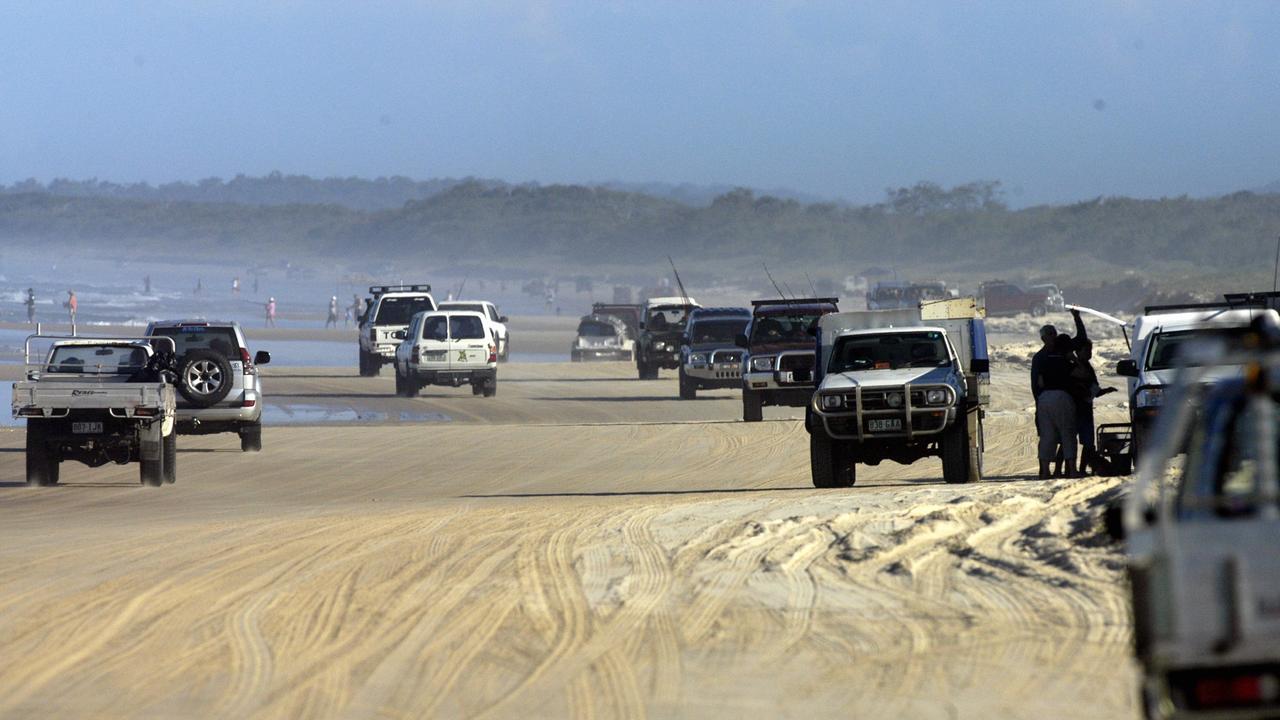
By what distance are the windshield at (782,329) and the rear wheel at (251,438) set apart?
7.90 meters

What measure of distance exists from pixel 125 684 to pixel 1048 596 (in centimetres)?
512

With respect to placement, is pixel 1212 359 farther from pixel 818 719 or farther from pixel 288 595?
pixel 288 595

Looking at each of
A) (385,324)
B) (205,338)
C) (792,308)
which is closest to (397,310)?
(385,324)

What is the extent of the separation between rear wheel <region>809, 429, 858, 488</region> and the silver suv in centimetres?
732

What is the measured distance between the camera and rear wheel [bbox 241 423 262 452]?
2384cm

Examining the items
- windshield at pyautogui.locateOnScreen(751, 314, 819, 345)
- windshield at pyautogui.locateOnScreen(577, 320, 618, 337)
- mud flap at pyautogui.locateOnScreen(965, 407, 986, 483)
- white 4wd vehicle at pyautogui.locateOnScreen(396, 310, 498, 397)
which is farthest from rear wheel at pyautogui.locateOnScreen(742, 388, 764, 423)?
windshield at pyautogui.locateOnScreen(577, 320, 618, 337)

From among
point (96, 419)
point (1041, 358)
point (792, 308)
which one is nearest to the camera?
point (1041, 358)

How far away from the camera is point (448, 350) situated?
34.5 metres

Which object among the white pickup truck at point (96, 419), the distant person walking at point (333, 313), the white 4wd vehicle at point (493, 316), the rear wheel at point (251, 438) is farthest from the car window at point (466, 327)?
the distant person walking at point (333, 313)

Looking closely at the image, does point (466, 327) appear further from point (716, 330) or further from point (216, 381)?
point (216, 381)

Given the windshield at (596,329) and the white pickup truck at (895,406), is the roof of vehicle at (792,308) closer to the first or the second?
the white pickup truck at (895,406)

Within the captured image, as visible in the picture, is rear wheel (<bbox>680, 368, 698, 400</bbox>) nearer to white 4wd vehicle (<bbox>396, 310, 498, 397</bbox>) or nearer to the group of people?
white 4wd vehicle (<bbox>396, 310, 498, 397</bbox>)

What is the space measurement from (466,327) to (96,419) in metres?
15.7

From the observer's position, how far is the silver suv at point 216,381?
2252 cm
